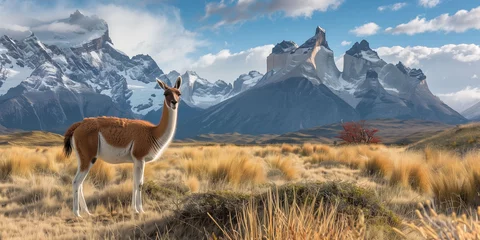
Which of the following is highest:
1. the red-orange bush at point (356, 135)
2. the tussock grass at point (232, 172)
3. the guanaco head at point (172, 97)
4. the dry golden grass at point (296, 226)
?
the guanaco head at point (172, 97)

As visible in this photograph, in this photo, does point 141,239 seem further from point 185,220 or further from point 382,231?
point 382,231

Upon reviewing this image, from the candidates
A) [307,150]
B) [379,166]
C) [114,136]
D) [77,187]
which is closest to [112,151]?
[114,136]

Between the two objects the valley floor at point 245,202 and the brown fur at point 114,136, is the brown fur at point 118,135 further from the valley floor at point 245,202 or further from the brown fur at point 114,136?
the valley floor at point 245,202

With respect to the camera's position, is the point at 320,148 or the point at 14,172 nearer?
the point at 14,172

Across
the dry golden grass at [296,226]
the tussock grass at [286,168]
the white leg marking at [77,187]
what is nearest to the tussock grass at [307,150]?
the tussock grass at [286,168]

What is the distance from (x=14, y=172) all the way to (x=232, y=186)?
21.5 feet

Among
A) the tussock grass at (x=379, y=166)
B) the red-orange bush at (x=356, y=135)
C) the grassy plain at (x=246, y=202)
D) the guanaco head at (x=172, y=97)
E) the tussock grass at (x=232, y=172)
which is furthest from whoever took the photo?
the red-orange bush at (x=356, y=135)

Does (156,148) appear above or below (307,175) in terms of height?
above

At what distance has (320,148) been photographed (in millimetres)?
21953

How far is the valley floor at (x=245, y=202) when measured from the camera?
2908 mm

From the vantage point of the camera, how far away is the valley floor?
2.91 meters

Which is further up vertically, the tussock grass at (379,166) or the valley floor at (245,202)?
the valley floor at (245,202)

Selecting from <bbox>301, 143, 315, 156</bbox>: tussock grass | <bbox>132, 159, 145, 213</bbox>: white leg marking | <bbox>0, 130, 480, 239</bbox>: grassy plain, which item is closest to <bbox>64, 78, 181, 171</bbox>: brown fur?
<bbox>132, 159, 145, 213</bbox>: white leg marking

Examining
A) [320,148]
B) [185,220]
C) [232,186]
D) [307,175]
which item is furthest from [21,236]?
[320,148]
